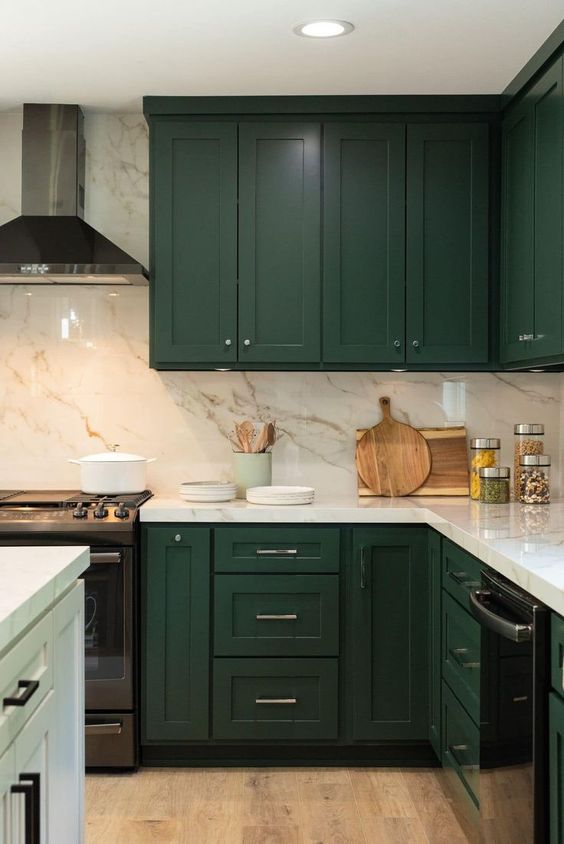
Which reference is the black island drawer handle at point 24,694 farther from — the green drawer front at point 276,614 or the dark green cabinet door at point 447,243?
the dark green cabinet door at point 447,243

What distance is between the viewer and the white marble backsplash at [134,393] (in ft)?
13.7

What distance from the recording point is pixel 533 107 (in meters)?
3.40

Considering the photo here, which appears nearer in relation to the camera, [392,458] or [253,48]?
[253,48]

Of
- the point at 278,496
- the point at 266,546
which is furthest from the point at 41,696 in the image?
the point at 278,496

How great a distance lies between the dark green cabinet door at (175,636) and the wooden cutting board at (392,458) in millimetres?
863

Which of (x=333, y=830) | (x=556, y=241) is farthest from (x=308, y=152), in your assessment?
(x=333, y=830)

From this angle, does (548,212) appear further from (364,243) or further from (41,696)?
(41,696)

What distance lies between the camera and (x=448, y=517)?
130 inches

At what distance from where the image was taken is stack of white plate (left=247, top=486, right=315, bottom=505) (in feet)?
12.1

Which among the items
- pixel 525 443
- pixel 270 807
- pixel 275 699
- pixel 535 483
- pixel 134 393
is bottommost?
pixel 270 807

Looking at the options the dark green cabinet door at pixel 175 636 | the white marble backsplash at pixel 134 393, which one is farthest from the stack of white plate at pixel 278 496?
the white marble backsplash at pixel 134 393

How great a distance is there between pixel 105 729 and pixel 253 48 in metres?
2.50

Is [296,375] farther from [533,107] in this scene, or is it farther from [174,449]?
[533,107]

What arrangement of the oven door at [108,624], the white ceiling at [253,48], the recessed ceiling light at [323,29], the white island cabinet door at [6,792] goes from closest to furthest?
the white island cabinet door at [6,792] → the white ceiling at [253,48] → the recessed ceiling light at [323,29] → the oven door at [108,624]
